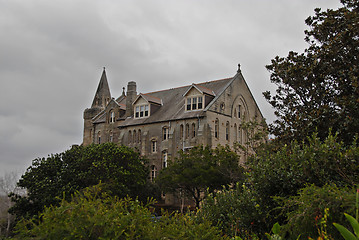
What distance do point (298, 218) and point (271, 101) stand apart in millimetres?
12239

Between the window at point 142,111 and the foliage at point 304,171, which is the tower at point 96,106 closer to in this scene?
the window at point 142,111

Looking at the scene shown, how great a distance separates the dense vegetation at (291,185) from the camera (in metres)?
7.00

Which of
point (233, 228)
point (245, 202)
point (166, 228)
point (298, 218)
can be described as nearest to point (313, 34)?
point (245, 202)

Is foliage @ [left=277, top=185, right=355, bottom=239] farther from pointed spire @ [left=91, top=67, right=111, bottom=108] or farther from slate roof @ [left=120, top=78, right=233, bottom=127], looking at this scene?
pointed spire @ [left=91, top=67, right=111, bottom=108]

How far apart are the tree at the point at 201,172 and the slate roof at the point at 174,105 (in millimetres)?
8923

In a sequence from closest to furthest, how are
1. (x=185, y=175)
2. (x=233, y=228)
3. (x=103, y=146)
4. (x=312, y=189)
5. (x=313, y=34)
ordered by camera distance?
(x=312, y=189), (x=233, y=228), (x=313, y=34), (x=185, y=175), (x=103, y=146)

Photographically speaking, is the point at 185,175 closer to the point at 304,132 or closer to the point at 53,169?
the point at 53,169

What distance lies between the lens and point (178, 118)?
150 ft

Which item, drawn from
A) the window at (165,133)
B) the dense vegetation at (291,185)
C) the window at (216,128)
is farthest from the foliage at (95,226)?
the window at (165,133)

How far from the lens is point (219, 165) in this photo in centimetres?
3584

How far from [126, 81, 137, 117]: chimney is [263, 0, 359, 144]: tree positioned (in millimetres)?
36361

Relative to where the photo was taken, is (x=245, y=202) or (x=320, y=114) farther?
(x=320, y=114)

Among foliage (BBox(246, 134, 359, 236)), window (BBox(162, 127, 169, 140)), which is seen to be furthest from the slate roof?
foliage (BBox(246, 134, 359, 236))

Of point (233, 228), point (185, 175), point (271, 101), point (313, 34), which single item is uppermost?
point (313, 34)
